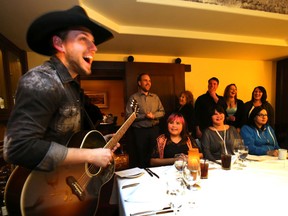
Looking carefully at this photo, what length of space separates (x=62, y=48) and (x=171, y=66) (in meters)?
2.61

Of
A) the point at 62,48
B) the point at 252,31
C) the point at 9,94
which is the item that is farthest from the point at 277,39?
the point at 9,94

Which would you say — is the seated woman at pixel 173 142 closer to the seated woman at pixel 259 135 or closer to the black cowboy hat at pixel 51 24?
the seated woman at pixel 259 135

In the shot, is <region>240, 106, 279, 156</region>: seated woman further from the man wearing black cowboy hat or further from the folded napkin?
the man wearing black cowboy hat

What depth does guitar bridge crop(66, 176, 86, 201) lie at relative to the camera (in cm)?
94

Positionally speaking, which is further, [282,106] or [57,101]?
[282,106]

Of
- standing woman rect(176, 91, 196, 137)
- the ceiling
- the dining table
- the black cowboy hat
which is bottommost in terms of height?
the dining table

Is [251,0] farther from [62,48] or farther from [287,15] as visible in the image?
[62,48]

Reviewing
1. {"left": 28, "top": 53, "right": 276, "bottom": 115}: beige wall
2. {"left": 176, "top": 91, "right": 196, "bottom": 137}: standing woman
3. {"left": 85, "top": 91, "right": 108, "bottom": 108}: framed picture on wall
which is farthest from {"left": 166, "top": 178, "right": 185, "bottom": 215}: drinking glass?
{"left": 85, "top": 91, "right": 108, "bottom": 108}: framed picture on wall

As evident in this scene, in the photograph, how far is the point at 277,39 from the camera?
9.86ft

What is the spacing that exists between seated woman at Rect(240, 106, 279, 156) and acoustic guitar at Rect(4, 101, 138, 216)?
1.73 m

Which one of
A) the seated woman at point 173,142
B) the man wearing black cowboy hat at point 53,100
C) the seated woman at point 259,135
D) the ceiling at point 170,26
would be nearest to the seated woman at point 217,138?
the seated woman at point 173,142

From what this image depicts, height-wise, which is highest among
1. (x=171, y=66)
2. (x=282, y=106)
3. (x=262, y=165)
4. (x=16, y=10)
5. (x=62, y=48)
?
(x=16, y=10)

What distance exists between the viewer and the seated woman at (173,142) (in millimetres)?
1845

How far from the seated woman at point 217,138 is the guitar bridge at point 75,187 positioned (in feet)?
4.20
